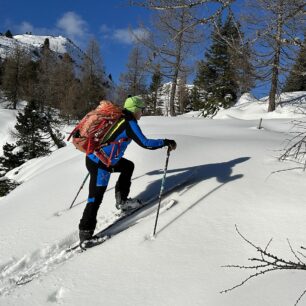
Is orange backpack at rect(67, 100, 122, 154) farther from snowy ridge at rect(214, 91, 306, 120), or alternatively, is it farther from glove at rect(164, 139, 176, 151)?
snowy ridge at rect(214, 91, 306, 120)

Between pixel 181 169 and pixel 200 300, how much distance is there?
385cm

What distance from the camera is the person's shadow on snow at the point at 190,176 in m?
6.06

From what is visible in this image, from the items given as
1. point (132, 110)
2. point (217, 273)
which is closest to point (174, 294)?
point (217, 273)

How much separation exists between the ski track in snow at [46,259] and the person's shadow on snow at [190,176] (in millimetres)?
525

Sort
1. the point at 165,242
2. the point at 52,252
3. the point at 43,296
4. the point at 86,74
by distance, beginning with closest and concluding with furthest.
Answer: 1. the point at 43,296
2. the point at 165,242
3. the point at 52,252
4. the point at 86,74

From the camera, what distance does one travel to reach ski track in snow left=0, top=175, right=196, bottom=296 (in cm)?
411

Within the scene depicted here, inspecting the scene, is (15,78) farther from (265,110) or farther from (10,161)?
(265,110)

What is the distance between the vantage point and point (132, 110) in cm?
536

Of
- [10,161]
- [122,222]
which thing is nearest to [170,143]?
[122,222]

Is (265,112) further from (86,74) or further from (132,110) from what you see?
(86,74)

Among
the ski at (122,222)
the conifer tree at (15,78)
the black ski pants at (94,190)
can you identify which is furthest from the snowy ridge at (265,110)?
the conifer tree at (15,78)

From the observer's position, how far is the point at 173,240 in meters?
4.32

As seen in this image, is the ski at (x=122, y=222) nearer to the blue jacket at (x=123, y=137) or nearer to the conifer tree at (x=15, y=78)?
the blue jacket at (x=123, y=137)

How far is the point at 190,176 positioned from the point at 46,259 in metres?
2.90
